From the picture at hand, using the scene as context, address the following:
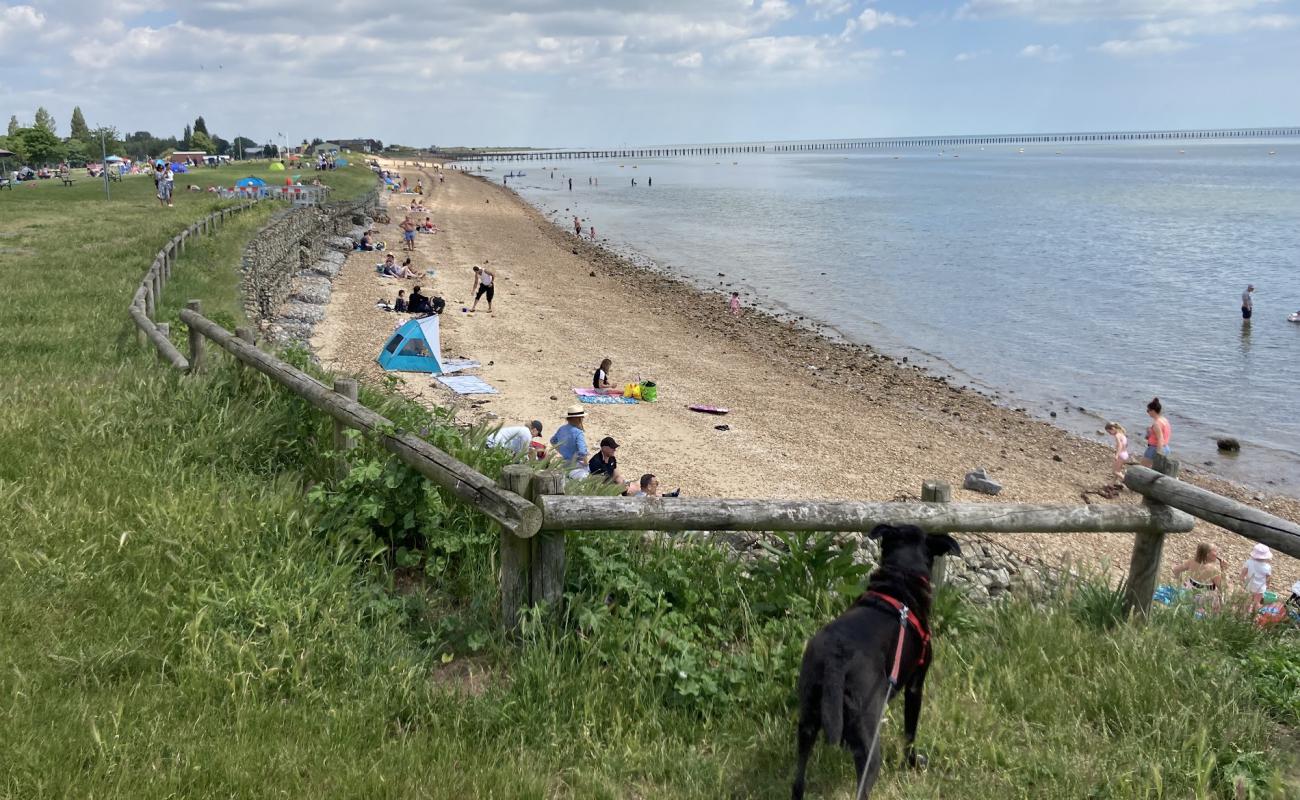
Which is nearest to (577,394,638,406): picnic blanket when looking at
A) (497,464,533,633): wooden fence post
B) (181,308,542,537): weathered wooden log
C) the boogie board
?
the boogie board

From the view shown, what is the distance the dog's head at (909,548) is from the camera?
4203mm

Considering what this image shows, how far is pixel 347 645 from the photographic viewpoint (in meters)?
4.31

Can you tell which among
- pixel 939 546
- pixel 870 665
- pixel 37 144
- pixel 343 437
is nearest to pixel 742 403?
pixel 343 437

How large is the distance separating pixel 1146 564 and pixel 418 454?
13.5ft

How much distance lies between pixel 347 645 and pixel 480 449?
6.55 ft

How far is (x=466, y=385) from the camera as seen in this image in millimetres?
18484

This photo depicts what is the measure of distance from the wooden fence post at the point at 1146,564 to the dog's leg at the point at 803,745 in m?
2.52

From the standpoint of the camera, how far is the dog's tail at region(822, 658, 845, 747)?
353 centimetres

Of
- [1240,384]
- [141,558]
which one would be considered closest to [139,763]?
[141,558]

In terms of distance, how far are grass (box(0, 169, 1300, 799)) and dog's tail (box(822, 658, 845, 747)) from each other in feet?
1.52

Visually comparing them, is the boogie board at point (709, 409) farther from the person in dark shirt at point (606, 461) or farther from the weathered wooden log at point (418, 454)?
the weathered wooden log at point (418, 454)

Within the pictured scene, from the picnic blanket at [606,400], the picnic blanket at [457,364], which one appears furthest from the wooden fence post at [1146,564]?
the picnic blanket at [457,364]

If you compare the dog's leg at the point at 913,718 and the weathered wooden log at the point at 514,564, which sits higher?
the weathered wooden log at the point at 514,564

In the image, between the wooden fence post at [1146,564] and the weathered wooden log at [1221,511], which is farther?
the wooden fence post at [1146,564]
